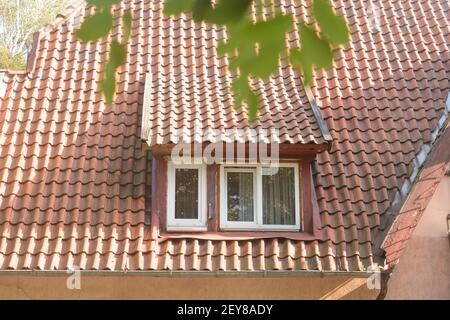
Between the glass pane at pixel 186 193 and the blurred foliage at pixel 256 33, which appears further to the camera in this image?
the glass pane at pixel 186 193

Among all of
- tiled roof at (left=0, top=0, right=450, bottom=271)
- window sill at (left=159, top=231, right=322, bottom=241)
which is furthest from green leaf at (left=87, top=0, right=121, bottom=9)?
window sill at (left=159, top=231, right=322, bottom=241)

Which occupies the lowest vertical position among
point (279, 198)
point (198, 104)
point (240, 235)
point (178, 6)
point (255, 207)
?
point (178, 6)

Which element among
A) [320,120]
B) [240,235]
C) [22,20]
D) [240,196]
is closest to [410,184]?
[320,120]

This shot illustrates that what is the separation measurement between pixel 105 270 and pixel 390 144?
12.8ft

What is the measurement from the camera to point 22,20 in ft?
91.6

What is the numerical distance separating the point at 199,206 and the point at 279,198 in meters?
0.91

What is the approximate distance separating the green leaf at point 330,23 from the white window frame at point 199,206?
660 cm

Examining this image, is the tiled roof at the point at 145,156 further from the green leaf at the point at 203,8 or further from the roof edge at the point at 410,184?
the green leaf at the point at 203,8

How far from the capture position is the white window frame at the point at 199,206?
31.5 ft

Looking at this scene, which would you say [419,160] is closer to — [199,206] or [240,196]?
[240,196]

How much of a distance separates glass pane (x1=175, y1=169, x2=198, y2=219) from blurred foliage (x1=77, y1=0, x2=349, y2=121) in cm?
642

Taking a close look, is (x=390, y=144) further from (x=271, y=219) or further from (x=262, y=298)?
(x=262, y=298)

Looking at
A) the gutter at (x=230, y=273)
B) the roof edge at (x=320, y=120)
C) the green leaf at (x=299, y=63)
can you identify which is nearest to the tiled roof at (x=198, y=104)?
the roof edge at (x=320, y=120)

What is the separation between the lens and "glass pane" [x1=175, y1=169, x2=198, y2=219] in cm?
977
